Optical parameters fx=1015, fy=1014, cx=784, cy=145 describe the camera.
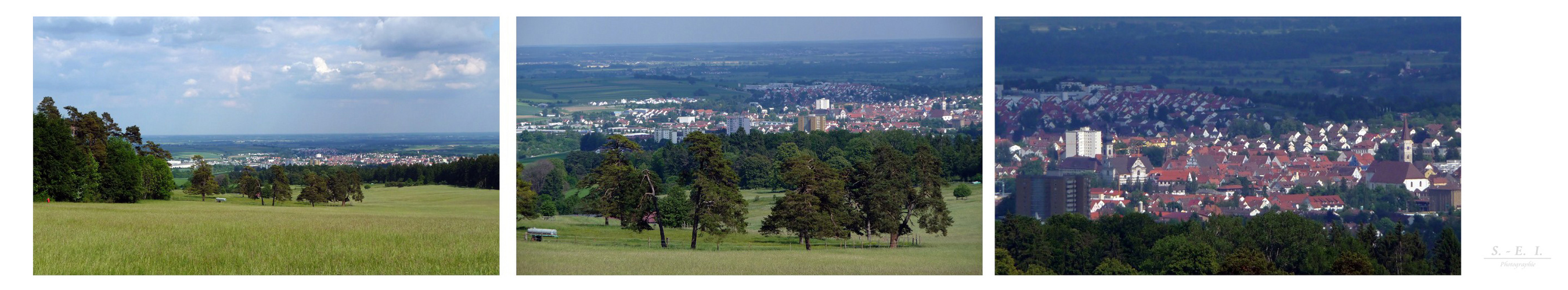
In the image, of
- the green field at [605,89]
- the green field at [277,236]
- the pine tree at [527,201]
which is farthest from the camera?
the green field at [605,89]

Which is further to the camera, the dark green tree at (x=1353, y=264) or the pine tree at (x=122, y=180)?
the pine tree at (x=122, y=180)

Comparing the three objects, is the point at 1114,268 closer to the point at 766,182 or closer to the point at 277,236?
the point at 766,182

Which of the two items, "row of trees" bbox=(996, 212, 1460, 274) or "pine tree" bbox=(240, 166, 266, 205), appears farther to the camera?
"pine tree" bbox=(240, 166, 266, 205)

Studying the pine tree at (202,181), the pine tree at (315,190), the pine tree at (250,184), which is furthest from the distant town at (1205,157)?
the pine tree at (202,181)

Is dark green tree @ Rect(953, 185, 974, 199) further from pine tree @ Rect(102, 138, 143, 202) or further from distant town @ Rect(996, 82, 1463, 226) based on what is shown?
pine tree @ Rect(102, 138, 143, 202)

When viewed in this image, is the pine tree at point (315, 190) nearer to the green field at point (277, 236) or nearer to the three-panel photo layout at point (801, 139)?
the green field at point (277, 236)

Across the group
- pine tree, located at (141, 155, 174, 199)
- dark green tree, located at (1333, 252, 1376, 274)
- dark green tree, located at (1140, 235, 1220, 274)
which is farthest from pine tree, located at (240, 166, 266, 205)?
dark green tree, located at (1333, 252, 1376, 274)
